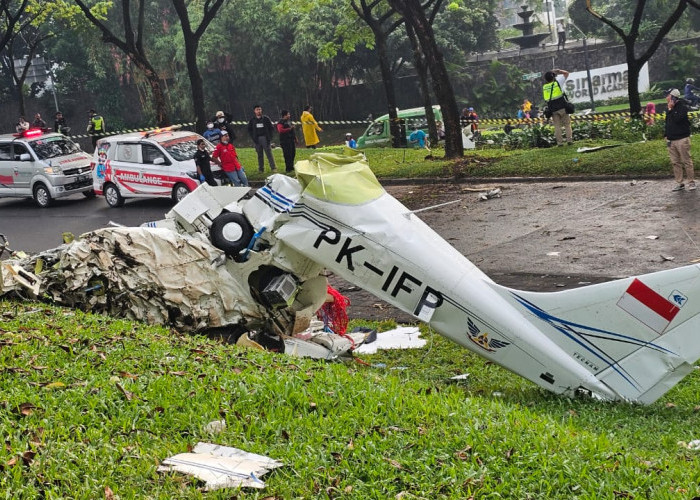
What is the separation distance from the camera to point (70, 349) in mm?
8023

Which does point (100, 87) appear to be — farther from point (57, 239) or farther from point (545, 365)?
point (545, 365)

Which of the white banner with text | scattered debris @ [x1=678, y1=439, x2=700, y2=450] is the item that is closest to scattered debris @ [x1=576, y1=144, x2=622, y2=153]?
scattered debris @ [x1=678, y1=439, x2=700, y2=450]

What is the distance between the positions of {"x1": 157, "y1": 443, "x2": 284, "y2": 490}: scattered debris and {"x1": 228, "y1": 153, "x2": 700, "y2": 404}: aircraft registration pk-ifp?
3.20 metres

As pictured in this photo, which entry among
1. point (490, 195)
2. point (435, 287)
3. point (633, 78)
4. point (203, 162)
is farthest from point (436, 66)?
point (435, 287)

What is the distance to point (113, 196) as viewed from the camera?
25156mm

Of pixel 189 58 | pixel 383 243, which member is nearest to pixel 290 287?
pixel 383 243

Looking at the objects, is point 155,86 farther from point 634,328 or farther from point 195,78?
point 634,328

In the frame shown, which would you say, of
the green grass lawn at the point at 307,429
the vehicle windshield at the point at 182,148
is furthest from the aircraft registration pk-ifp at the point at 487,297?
the vehicle windshield at the point at 182,148

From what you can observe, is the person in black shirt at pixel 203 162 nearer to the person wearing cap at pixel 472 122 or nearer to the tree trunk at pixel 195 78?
the tree trunk at pixel 195 78

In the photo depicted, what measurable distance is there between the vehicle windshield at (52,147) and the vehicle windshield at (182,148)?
499 cm

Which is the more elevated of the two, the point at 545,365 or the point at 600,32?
the point at 600,32

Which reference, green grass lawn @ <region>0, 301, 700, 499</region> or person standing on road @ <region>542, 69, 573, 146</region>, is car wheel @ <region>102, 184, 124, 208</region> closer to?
person standing on road @ <region>542, 69, 573, 146</region>

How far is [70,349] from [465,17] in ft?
158

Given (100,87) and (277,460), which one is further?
(100,87)
